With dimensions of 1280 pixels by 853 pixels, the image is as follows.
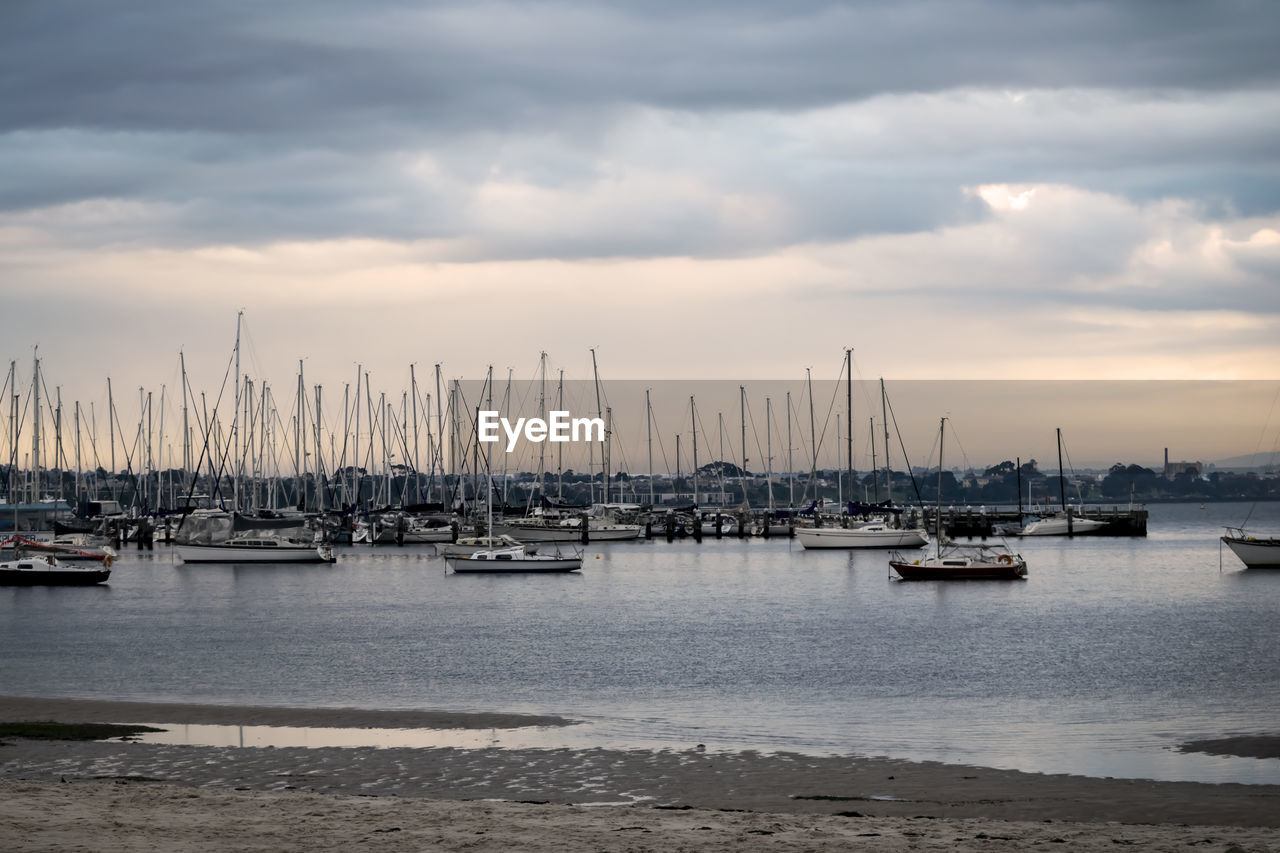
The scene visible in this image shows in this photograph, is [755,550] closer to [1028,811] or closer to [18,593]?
[18,593]

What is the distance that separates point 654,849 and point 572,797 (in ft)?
20.0

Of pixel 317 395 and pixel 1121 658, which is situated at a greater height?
pixel 317 395

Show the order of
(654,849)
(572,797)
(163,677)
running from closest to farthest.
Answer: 1. (654,849)
2. (572,797)
3. (163,677)

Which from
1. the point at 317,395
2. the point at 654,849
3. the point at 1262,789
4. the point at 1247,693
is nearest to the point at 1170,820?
the point at 1262,789

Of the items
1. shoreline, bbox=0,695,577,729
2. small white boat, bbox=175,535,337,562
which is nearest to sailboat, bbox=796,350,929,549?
small white boat, bbox=175,535,337,562

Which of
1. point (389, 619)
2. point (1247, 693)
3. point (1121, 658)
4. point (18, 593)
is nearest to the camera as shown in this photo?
point (1247, 693)

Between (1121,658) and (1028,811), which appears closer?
(1028,811)

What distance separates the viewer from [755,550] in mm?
137250

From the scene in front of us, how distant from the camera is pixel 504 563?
3772 inches

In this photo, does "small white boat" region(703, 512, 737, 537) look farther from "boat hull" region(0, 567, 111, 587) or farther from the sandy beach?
the sandy beach

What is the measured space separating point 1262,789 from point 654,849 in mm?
12347

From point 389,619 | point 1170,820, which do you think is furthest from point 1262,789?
point 389,619

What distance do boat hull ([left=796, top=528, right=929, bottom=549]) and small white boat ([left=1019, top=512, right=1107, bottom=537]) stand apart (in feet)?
153

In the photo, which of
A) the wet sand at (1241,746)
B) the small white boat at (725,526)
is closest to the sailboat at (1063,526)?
the small white boat at (725,526)
